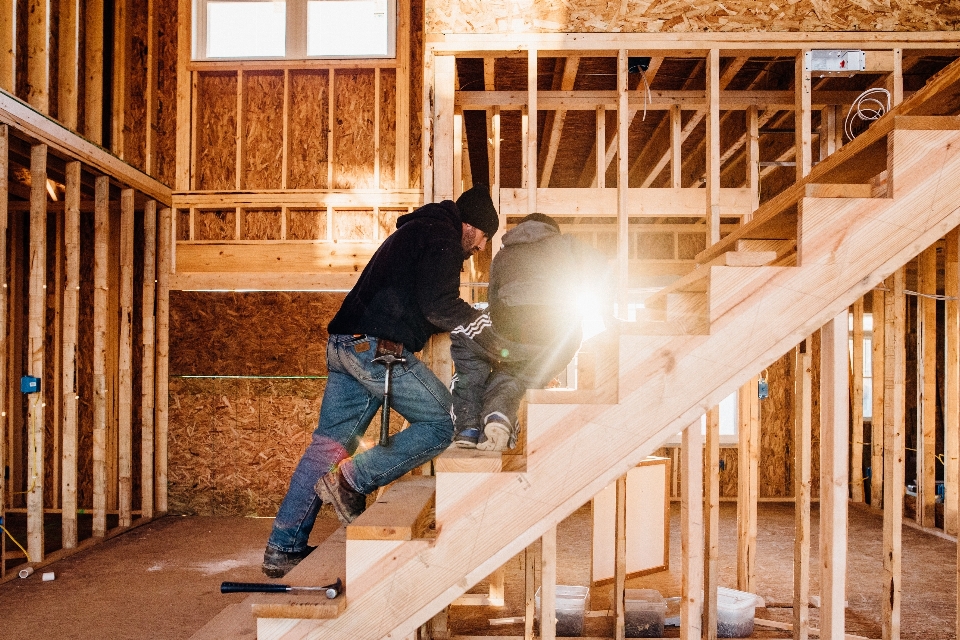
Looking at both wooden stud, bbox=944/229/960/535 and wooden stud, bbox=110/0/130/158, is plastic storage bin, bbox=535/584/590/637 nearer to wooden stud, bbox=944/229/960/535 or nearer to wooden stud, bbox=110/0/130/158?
wooden stud, bbox=944/229/960/535

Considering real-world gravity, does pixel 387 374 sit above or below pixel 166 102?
below

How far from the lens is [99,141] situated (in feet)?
18.3

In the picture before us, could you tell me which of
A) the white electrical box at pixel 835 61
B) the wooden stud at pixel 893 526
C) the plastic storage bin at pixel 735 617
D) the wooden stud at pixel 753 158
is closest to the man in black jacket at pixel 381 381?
the wooden stud at pixel 893 526

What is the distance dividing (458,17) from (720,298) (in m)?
2.36

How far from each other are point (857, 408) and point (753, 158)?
14.0 feet

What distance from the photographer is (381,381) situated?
264 centimetres

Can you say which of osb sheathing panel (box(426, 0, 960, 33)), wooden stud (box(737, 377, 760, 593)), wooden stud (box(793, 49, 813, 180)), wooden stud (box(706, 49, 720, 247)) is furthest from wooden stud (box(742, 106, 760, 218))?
wooden stud (box(737, 377, 760, 593))

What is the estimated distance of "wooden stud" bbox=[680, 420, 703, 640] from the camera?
2.47 m

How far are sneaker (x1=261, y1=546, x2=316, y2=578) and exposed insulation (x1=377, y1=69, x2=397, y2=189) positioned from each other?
14.2 ft

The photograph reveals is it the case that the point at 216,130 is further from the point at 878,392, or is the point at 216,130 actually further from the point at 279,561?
the point at 878,392

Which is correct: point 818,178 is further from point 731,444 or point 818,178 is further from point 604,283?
point 731,444

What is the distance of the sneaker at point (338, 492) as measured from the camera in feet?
8.40

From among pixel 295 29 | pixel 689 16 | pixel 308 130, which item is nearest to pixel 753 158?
pixel 689 16

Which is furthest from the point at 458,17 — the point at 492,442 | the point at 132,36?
the point at 132,36
